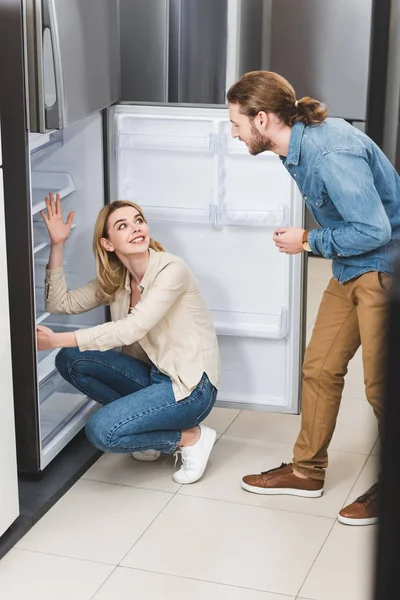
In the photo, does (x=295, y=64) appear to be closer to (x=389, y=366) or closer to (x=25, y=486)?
(x=25, y=486)

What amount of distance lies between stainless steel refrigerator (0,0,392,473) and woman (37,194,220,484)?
126 mm

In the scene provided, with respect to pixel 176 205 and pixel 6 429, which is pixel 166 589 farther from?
pixel 176 205

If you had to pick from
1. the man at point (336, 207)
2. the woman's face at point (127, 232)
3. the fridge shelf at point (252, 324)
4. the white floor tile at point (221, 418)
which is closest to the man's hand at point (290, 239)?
the man at point (336, 207)

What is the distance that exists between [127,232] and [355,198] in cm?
71

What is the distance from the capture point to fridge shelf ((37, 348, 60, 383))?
266 cm

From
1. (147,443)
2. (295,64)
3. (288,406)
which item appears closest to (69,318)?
(147,443)

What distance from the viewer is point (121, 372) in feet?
8.51

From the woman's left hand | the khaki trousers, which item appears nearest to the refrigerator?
the woman's left hand

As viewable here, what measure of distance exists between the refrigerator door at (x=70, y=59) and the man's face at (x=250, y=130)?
1.47 ft

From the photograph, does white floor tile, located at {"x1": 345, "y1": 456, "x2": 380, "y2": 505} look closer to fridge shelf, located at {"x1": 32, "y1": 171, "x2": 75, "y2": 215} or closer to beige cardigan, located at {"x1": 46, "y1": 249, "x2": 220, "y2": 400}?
beige cardigan, located at {"x1": 46, "y1": 249, "x2": 220, "y2": 400}

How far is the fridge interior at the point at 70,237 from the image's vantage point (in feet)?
8.54

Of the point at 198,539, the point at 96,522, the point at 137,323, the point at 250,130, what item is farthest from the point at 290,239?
the point at 96,522

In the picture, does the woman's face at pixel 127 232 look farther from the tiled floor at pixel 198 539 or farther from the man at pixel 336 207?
the tiled floor at pixel 198 539

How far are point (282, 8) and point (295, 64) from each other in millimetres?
268
